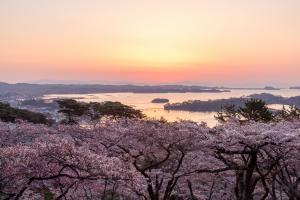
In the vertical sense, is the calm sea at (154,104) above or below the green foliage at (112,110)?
below

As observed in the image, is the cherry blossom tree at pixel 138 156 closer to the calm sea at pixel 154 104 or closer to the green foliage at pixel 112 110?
the calm sea at pixel 154 104

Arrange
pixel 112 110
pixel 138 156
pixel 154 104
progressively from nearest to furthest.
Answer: pixel 138 156
pixel 112 110
pixel 154 104

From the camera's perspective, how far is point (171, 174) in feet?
46.4

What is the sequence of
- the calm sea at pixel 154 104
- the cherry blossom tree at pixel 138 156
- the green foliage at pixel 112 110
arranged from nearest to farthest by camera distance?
the cherry blossom tree at pixel 138 156 → the green foliage at pixel 112 110 → the calm sea at pixel 154 104

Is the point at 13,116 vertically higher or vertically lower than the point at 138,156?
lower

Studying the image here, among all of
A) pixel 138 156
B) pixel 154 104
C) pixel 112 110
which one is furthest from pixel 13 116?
pixel 154 104

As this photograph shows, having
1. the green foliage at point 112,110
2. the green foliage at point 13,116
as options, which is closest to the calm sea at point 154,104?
the green foliage at point 112,110

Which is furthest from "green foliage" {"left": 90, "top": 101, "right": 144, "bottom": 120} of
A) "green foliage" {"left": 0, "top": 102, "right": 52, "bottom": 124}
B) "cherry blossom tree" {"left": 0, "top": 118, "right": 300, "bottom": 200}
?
"cherry blossom tree" {"left": 0, "top": 118, "right": 300, "bottom": 200}

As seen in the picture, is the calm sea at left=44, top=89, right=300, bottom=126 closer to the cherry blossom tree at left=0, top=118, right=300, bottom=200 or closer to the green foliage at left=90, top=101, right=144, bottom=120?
the green foliage at left=90, top=101, right=144, bottom=120

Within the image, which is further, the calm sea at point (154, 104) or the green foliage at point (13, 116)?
the calm sea at point (154, 104)

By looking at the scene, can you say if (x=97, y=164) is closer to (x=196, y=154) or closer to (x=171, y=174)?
(x=171, y=174)

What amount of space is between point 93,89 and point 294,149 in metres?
167

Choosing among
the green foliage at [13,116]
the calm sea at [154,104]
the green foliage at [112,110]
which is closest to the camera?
the green foliage at [13,116]

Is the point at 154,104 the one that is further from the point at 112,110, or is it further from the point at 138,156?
the point at 138,156
